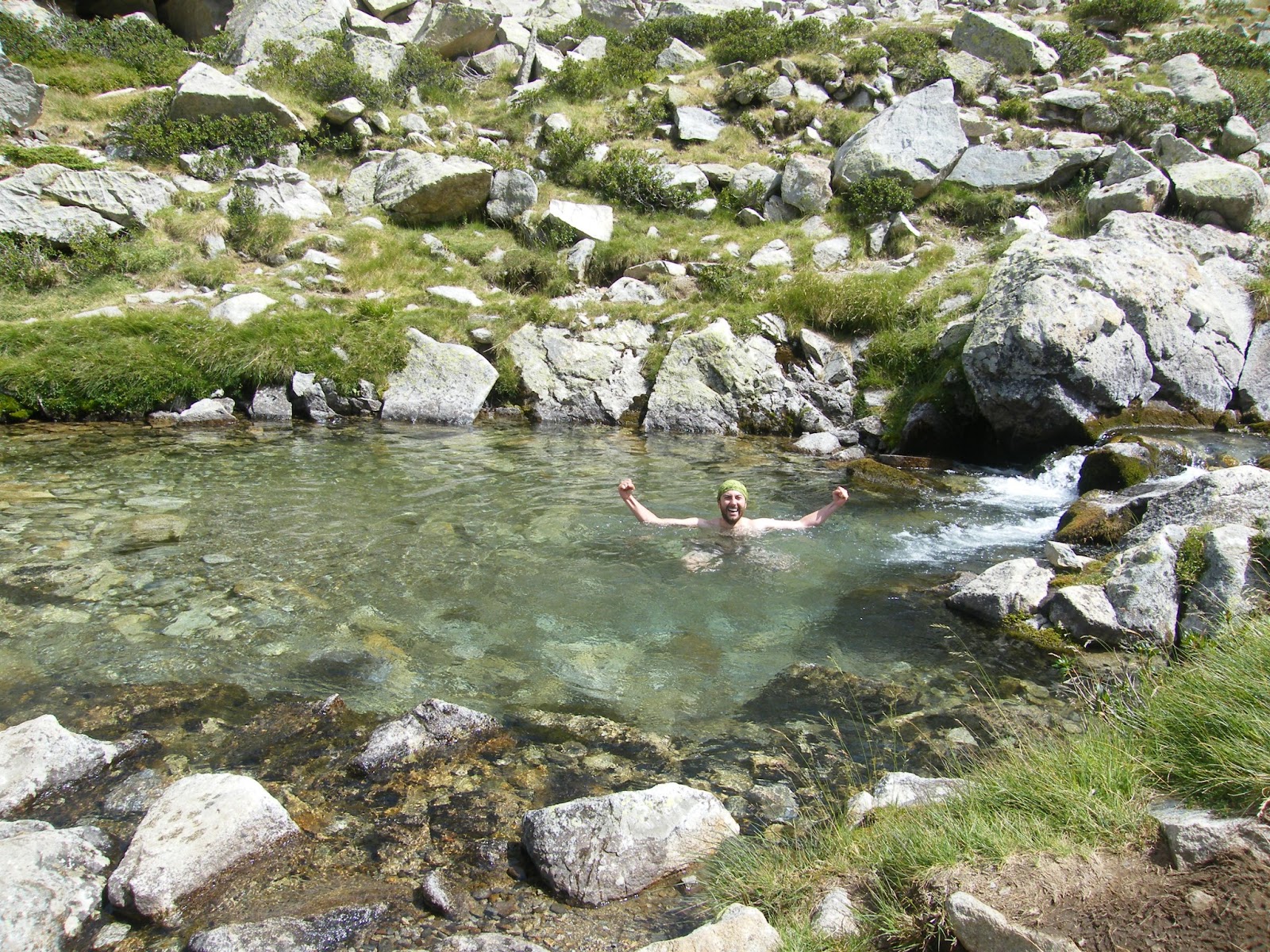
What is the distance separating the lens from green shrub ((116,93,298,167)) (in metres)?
22.9

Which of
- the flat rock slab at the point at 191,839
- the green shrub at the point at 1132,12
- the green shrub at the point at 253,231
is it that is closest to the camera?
the flat rock slab at the point at 191,839

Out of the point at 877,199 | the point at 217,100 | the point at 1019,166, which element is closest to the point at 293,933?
the point at 877,199

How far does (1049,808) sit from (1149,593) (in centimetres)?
410

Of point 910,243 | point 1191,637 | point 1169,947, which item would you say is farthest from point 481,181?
point 1169,947

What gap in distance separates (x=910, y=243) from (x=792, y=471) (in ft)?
37.6

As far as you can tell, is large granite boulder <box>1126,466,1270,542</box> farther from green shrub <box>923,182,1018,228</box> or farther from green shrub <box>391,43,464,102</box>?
green shrub <box>391,43,464,102</box>

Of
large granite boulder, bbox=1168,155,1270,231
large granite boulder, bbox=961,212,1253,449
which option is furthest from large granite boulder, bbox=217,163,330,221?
large granite boulder, bbox=1168,155,1270,231

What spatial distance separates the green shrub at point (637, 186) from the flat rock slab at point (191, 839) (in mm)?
23700

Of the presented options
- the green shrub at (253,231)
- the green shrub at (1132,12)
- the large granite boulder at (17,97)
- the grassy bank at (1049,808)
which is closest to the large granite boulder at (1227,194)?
the grassy bank at (1049,808)

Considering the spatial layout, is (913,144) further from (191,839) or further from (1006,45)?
(191,839)

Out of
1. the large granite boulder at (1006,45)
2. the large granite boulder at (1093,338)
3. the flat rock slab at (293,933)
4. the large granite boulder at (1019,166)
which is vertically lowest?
the flat rock slab at (293,933)

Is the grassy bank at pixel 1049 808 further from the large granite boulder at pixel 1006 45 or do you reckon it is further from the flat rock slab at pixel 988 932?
the large granite boulder at pixel 1006 45

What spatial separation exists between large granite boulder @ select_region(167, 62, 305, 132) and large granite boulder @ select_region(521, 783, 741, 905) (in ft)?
91.5

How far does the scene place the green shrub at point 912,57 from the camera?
94.3 feet
